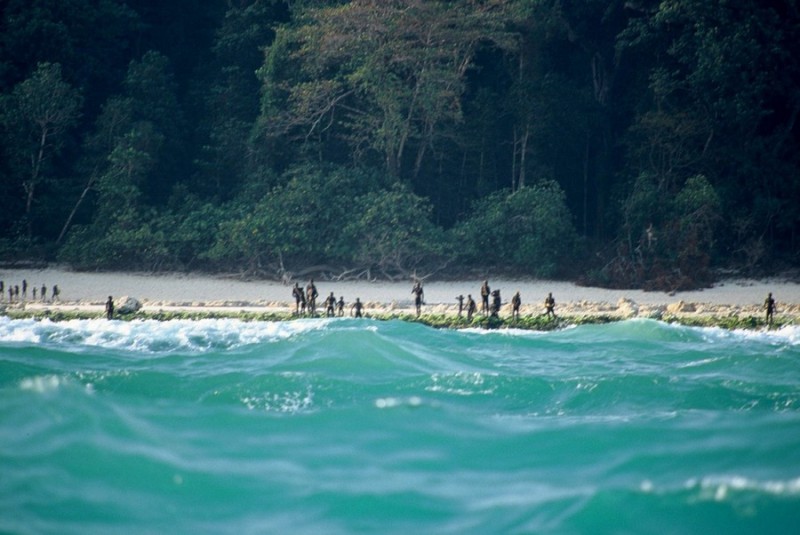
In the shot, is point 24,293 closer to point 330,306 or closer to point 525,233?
point 330,306

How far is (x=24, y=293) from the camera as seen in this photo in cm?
2548

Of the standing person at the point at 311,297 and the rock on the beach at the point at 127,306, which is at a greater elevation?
the standing person at the point at 311,297

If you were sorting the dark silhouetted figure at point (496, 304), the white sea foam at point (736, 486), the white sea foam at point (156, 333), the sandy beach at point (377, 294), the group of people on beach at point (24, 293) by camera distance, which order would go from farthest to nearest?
the group of people on beach at point (24, 293)
the sandy beach at point (377, 294)
the dark silhouetted figure at point (496, 304)
the white sea foam at point (156, 333)
the white sea foam at point (736, 486)

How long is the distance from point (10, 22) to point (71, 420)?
2130 centimetres

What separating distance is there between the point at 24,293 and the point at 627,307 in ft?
50.7

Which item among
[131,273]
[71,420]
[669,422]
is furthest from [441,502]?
[131,273]

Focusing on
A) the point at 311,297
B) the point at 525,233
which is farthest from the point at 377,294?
the point at 525,233

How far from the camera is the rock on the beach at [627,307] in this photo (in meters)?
23.5

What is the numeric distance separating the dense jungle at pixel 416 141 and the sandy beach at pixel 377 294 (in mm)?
691

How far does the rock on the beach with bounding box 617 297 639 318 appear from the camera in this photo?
23531 mm

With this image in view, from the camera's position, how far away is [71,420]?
45.6ft

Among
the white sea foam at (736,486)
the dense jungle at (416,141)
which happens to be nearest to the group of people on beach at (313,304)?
the dense jungle at (416,141)

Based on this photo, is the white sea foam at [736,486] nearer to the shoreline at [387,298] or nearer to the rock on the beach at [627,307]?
the shoreline at [387,298]

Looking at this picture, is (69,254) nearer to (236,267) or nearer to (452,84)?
(236,267)
